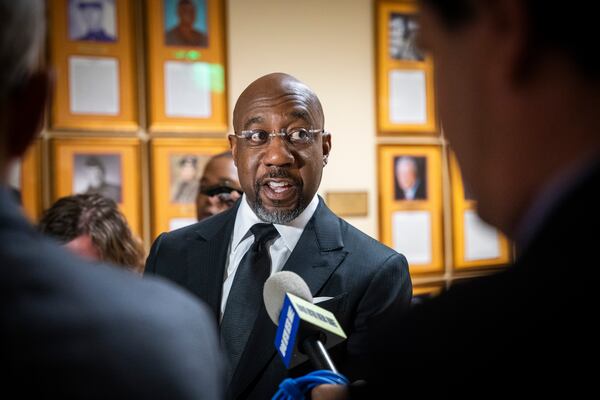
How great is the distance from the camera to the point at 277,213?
1741mm

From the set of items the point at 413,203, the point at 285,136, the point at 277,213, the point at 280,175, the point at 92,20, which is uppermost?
the point at 92,20

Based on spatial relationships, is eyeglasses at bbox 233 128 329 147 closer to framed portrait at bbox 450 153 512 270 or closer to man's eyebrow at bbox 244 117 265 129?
man's eyebrow at bbox 244 117 265 129

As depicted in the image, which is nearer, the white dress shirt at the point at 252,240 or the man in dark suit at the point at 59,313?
the man in dark suit at the point at 59,313

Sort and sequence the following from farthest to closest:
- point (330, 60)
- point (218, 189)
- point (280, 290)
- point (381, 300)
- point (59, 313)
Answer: point (330, 60) < point (218, 189) < point (381, 300) < point (280, 290) < point (59, 313)

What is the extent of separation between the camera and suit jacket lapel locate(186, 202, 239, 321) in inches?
66.1

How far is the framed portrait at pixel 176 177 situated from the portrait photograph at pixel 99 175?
18cm

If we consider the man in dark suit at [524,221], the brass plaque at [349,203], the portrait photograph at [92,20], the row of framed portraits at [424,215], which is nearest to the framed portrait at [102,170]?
the portrait photograph at [92,20]

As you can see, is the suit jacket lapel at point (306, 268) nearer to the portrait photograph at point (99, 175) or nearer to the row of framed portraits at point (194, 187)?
the row of framed portraits at point (194, 187)

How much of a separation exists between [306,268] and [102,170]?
1897 millimetres

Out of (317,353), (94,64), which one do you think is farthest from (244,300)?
(94,64)

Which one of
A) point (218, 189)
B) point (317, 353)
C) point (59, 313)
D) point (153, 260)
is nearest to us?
point (59, 313)

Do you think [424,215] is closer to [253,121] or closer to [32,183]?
[32,183]

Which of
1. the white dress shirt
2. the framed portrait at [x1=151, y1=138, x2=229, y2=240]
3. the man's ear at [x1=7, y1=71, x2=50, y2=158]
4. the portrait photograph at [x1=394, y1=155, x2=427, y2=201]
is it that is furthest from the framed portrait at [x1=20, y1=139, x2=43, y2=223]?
the man's ear at [x1=7, y1=71, x2=50, y2=158]

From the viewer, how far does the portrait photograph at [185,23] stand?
11.0ft
